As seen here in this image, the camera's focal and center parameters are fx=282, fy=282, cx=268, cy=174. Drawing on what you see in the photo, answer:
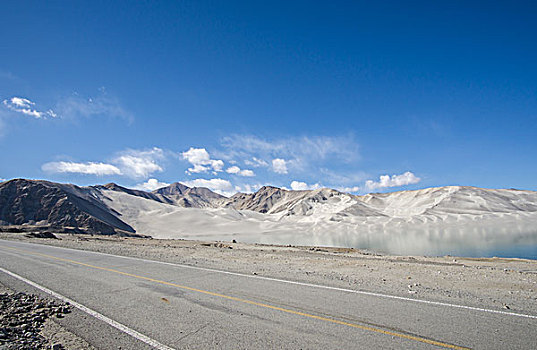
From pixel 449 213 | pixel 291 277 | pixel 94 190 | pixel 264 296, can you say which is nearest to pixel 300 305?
pixel 264 296

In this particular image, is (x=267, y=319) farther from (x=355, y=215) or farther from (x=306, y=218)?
(x=306, y=218)

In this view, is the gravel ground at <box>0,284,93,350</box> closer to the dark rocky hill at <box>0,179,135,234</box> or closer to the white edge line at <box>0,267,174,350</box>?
the white edge line at <box>0,267,174,350</box>

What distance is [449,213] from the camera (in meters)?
104

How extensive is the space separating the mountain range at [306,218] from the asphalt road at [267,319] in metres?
42.9

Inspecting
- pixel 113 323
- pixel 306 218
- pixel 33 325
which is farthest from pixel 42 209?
pixel 306 218

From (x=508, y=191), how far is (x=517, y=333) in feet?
560

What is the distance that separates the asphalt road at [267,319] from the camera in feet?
14.9

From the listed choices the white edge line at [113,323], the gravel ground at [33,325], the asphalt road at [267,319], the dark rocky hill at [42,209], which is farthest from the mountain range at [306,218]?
the gravel ground at [33,325]

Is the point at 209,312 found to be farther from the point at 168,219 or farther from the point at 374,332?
the point at 168,219

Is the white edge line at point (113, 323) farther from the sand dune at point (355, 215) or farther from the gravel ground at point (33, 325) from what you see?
the sand dune at point (355, 215)

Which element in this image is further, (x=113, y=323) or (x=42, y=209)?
(x=42, y=209)

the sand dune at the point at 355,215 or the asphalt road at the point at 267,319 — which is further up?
the sand dune at the point at 355,215

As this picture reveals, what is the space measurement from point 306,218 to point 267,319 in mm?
127378

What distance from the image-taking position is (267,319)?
18.2 feet
